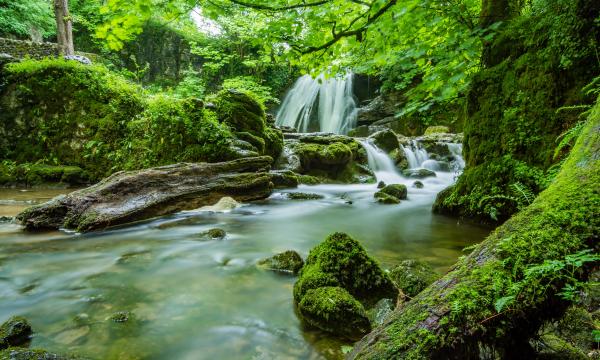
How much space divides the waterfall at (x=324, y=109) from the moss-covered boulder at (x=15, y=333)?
20254 millimetres

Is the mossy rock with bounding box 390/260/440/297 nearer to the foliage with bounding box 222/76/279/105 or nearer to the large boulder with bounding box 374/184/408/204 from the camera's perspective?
the large boulder with bounding box 374/184/408/204

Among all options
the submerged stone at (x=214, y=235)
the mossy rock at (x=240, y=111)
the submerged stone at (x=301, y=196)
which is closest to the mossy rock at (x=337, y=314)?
the submerged stone at (x=214, y=235)

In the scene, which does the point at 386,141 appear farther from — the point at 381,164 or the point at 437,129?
the point at 437,129

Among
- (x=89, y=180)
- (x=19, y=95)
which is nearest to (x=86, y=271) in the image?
(x=89, y=180)

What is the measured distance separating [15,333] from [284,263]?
7.82 feet

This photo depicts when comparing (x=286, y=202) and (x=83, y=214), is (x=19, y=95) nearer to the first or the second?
(x=83, y=214)

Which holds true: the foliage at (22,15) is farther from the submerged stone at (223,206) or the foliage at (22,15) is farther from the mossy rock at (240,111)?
the submerged stone at (223,206)

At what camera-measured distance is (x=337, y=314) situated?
2.43 m

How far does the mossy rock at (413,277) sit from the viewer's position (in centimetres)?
289

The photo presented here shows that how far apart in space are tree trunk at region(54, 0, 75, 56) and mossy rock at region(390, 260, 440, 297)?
18.9 metres

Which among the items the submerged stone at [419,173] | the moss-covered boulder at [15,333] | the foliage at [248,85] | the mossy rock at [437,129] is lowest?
the moss-covered boulder at [15,333]

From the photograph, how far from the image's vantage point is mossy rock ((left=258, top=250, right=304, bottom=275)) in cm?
378

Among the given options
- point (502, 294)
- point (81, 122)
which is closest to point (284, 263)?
point (502, 294)

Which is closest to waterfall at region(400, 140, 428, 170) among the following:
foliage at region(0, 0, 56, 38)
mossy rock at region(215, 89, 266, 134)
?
mossy rock at region(215, 89, 266, 134)
